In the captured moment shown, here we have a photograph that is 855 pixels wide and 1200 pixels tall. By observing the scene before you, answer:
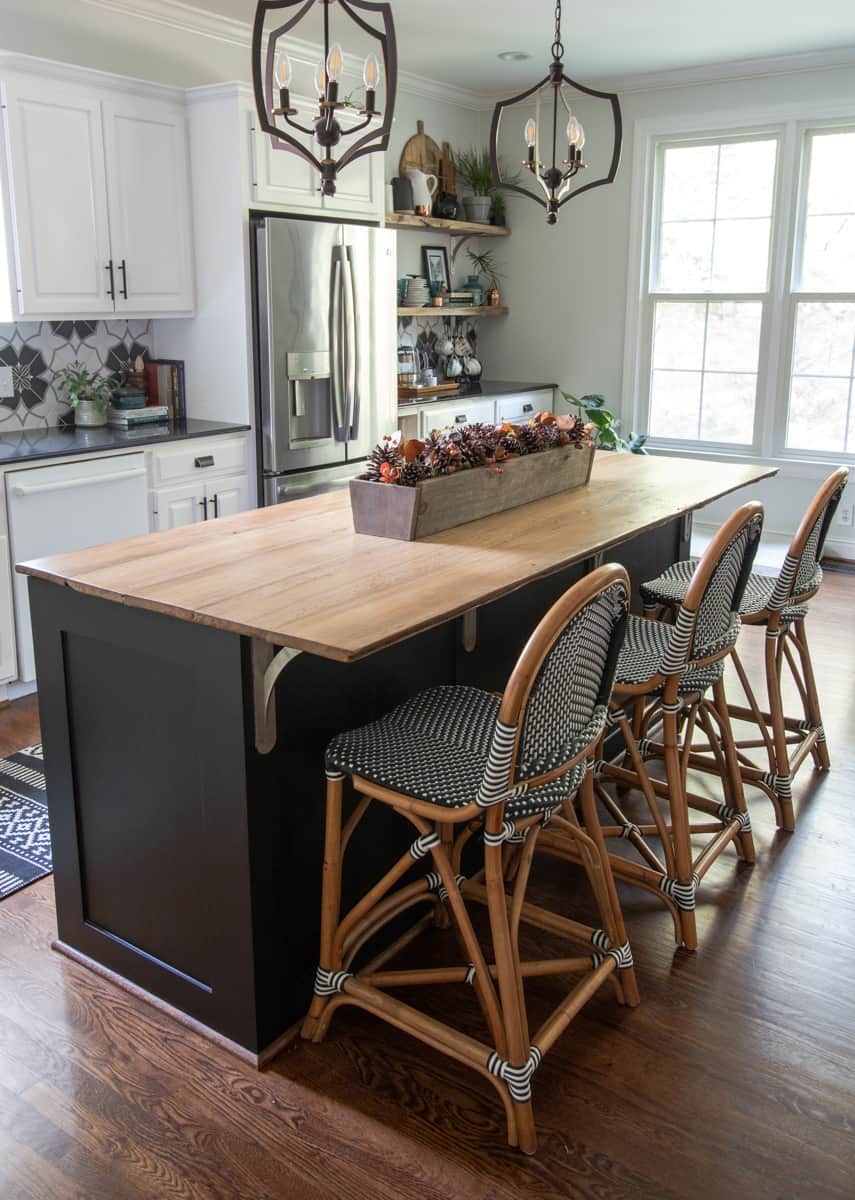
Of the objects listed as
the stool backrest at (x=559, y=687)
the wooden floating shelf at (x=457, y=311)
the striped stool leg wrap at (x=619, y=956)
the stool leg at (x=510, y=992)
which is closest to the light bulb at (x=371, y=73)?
the stool backrest at (x=559, y=687)

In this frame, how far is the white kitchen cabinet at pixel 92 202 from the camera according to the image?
12.5 feet

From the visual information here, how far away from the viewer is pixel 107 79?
4.00 m

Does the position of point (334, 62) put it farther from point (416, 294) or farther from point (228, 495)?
point (416, 294)

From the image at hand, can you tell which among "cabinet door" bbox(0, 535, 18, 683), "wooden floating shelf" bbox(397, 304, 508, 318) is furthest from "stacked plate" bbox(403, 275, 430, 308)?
"cabinet door" bbox(0, 535, 18, 683)

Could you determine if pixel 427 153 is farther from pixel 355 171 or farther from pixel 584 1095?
pixel 584 1095

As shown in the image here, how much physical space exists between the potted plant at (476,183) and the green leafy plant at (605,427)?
1247 mm

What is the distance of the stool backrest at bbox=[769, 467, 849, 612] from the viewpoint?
2.86 m

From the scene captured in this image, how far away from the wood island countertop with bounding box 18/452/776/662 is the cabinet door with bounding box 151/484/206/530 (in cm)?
151

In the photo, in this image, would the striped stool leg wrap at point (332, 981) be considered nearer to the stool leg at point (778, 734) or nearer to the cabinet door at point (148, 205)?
the stool leg at point (778, 734)

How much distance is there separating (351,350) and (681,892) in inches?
124

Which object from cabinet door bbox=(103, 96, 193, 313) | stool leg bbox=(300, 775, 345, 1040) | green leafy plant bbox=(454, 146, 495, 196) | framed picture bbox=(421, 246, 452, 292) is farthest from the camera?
green leafy plant bbox=(454, 146, 495, 196)

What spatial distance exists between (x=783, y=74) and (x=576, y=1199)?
221 inches

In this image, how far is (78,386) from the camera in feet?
14.3

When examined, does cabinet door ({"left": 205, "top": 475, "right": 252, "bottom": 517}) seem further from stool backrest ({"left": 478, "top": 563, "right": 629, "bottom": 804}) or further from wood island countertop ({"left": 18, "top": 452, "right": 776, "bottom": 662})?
stool backrest ({"left": 478, "top": 563, "right": 629, "bottom": 804})
